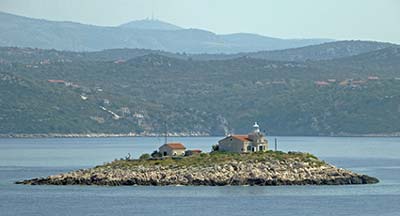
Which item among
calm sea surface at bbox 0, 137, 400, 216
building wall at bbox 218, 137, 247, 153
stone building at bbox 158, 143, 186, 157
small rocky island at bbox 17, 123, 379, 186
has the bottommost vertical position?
calm sea surface at bbox 0, 137, 400, 216

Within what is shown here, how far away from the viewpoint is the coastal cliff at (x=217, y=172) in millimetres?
125000

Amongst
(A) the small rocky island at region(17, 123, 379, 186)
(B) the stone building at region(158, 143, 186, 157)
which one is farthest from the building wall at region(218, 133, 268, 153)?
(B) the stone building at region(158, 143, 186, 157)

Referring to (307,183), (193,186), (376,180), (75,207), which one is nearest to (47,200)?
(75,207)

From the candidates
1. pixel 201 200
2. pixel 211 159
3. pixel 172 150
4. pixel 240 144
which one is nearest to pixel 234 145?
pixel 240 144

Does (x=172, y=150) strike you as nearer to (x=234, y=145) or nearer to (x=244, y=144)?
(x=234, y=145)

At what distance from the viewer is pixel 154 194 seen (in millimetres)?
120938

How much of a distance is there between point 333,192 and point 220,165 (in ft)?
33.7

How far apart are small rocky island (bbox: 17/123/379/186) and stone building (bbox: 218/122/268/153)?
5.74 ft

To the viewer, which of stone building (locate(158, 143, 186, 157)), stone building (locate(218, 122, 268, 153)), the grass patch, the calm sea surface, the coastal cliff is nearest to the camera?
the calm sea surface

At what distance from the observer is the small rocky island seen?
125m

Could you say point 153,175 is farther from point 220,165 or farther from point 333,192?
point 333,192

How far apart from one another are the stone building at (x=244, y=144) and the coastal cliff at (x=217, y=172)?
391 cm

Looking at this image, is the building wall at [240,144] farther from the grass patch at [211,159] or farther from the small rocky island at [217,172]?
the grass patch at [211,159]

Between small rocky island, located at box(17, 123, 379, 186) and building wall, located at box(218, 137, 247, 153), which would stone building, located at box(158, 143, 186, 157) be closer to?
small rocky island, located at box(17, 123, 379, 186)
